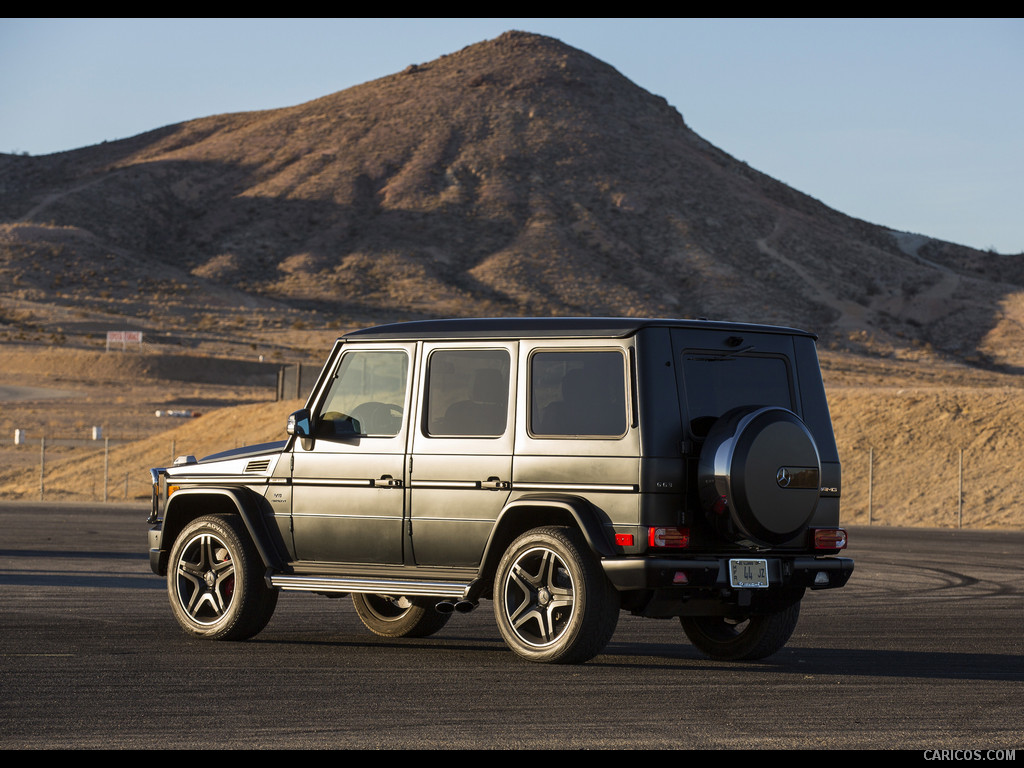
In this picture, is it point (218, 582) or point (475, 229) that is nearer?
point (218, 582)

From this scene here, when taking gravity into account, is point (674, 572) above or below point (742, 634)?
above

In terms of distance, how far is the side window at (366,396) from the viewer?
11250mm

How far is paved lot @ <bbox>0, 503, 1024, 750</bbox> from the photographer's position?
7.71 metres

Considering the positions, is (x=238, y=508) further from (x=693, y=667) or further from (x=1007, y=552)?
(x=1007, y=552)

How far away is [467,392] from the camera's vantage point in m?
10.9

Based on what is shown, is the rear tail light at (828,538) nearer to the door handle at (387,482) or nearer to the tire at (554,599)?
the tire at (554,599)

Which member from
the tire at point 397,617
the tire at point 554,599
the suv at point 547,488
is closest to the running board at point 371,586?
the suv at point 547,488

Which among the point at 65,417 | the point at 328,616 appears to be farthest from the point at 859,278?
the point at 328,616

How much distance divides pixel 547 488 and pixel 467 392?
1027 mm

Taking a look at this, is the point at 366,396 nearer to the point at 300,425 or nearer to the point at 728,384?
the point at 300,425

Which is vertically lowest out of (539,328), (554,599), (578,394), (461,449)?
(554,599)

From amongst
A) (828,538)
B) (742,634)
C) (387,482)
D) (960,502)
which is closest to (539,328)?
(387,482)

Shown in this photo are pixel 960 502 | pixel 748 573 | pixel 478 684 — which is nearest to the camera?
pixel 478 684

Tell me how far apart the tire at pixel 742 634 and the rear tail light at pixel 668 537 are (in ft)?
4.32
